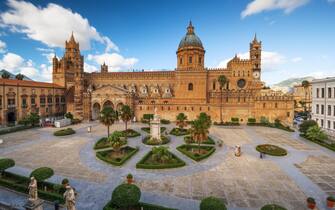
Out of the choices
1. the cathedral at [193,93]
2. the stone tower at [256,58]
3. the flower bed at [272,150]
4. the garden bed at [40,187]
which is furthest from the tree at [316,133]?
the garden bed at [40,187]

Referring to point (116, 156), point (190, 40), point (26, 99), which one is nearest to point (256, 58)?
point (190, 40)

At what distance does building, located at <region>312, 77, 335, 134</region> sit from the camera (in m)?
37.1

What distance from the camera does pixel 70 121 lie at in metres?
52.7

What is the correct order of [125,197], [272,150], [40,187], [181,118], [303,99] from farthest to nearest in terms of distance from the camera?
[303,99]
[181,118]
[272,150]
[40,187]
[125,197]

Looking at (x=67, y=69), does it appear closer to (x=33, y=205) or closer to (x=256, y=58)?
(x=33, y=205)

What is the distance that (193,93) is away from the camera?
59188 millimetres

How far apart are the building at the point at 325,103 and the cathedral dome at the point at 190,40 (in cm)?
3612

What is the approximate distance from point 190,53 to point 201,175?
4895 cm

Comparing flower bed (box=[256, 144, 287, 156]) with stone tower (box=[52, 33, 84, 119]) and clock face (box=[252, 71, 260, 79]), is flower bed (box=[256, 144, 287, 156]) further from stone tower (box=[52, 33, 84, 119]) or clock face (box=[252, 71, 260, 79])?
stone tower (box=[52, 33, 84, 119])

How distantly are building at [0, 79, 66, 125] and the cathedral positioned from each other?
674 centimetres

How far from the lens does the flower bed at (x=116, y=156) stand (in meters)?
22.8

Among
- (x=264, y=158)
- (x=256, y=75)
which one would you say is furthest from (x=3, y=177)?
(x=256, y=75)

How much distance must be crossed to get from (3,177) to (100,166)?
9.33 metres

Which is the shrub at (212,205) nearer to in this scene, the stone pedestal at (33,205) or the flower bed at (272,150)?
the stone pedestal at (33,205)
